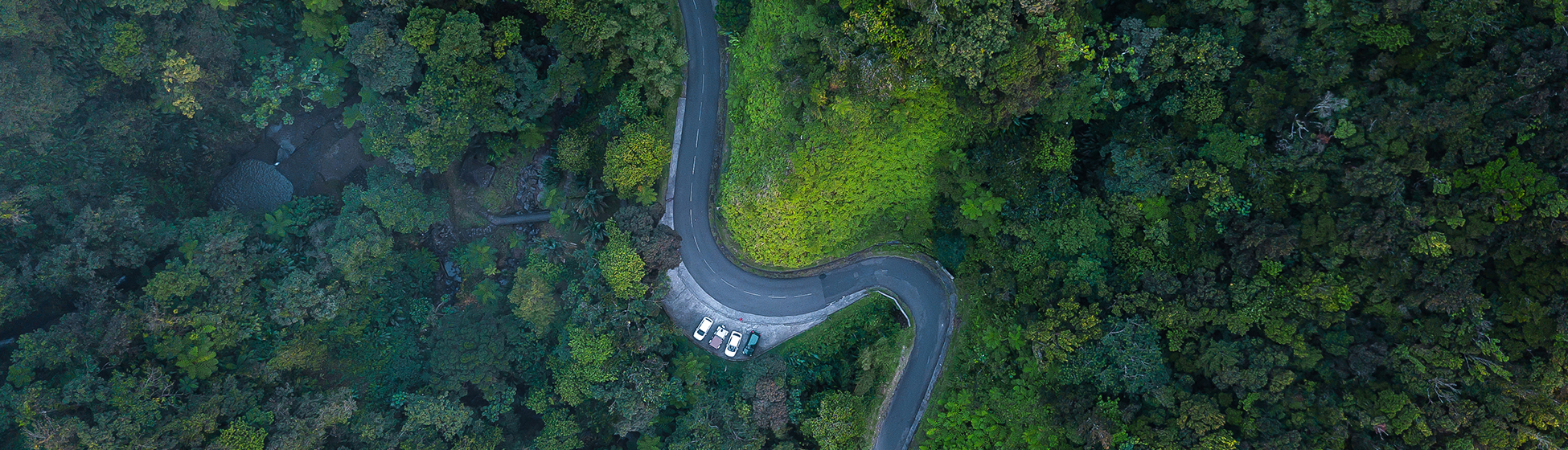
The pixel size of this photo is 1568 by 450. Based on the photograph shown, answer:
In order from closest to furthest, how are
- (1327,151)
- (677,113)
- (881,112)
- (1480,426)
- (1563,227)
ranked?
1. (1563,227)
2. (1480,426)
3. (1327,151)
4. (881,112)
5. (677,113)

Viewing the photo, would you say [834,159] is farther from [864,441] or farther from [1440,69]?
[1440,69]

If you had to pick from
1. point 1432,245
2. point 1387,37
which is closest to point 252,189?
point 1387,37

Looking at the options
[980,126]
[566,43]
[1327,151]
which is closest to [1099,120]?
[980,126]

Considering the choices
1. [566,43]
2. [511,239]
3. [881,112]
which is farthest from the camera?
[511,239]

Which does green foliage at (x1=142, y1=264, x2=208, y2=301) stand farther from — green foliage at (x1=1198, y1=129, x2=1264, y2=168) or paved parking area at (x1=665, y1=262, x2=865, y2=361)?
green foliage at (x1=1198, y1=129, x2=1264, y2=168)

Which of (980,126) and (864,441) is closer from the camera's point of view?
(980,126)

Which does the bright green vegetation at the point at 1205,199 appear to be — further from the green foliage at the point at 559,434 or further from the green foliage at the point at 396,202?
the green foliage at the point at 396,202

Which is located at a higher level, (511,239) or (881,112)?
(881,112)

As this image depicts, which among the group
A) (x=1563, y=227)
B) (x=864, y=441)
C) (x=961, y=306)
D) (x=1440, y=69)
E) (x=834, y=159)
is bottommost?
(x=864, y=441)
